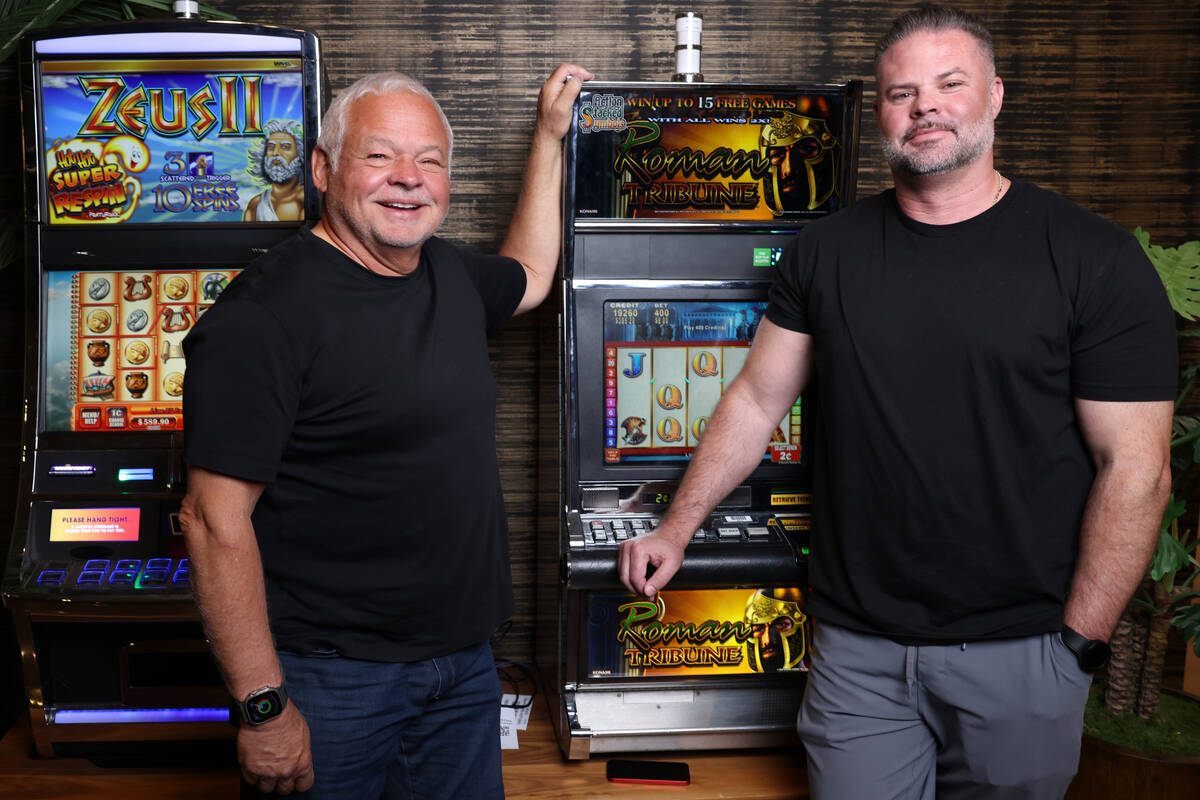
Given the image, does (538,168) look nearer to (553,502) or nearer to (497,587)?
(553,502)

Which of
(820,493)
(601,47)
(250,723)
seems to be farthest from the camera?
(601,47)

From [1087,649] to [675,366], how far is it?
3.61ft

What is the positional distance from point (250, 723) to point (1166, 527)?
2.25 metres

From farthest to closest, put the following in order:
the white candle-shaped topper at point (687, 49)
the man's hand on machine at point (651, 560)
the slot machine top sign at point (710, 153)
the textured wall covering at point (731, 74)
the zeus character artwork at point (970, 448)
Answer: the textured wall covering at point (731, 74) < the white candle-shaped topper at point (687, 49) < the slot machine top sign at point (710, 153) < the man's hand on machine at point (651, 560) < the zeus character artwork at point (970, 448)

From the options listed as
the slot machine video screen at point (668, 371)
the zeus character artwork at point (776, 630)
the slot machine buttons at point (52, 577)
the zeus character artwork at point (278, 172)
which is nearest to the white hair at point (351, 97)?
the zeus character artwork at point (278, 172)

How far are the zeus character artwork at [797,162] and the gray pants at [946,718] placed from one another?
1.05 m

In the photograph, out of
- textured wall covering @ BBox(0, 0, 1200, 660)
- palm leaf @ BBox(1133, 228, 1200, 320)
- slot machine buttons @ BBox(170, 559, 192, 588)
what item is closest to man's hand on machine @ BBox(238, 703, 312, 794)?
slot machine buttons @ BBox(170, 559, 192, 588)

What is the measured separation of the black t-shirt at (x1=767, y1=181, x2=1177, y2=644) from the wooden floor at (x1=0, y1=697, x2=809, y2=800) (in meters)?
0.76

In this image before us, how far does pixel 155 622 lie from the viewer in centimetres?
238

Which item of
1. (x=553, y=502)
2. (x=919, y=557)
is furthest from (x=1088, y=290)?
(x=553, y=502)

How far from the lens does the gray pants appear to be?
196 cm

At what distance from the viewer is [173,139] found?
7.96ft

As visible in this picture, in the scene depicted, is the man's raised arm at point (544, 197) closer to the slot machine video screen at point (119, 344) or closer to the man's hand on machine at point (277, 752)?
the slot machine video screen at point (119, 344)

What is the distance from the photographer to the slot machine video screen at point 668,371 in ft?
8.23
